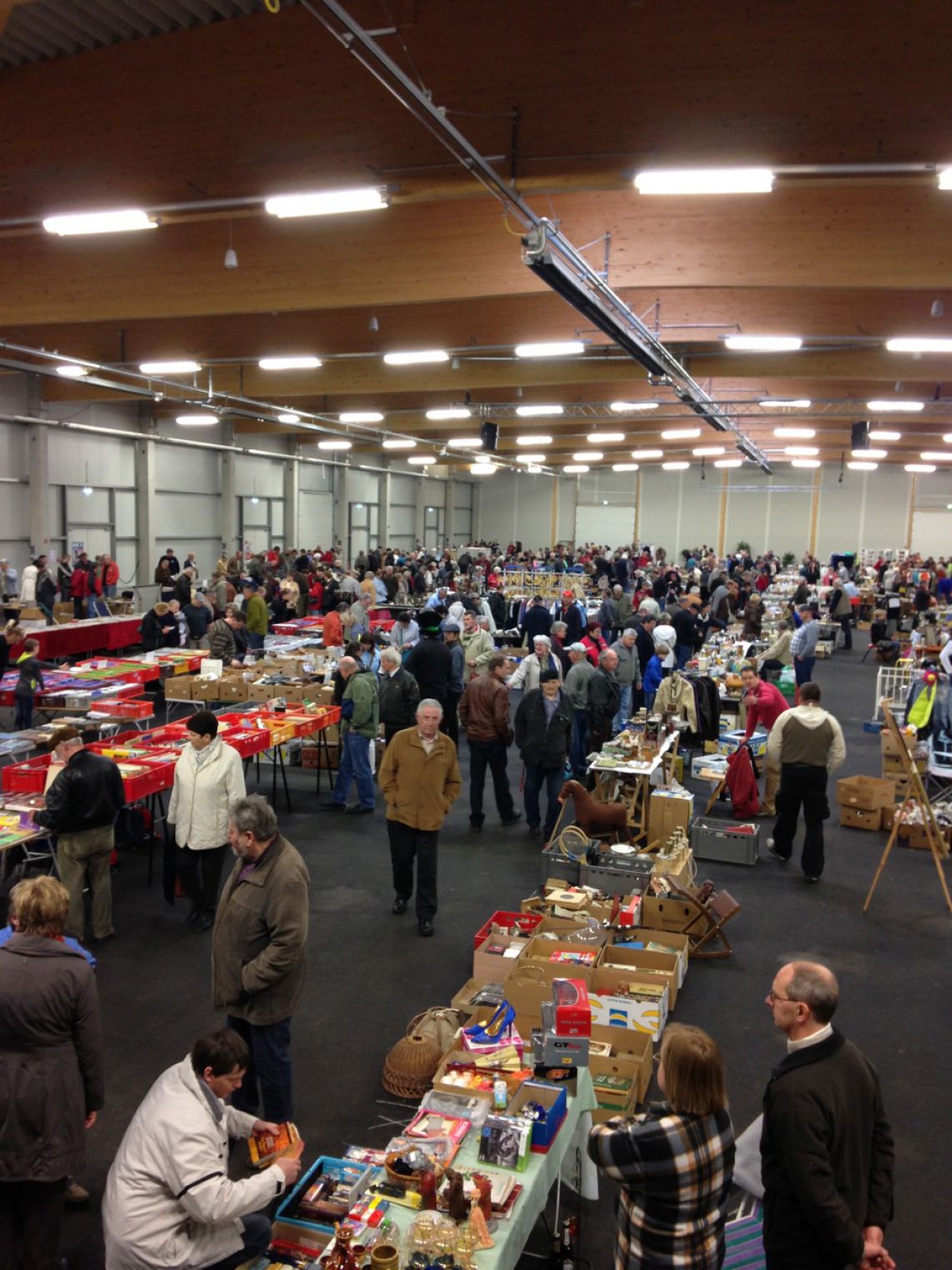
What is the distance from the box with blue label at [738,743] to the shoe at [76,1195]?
6.71 metres

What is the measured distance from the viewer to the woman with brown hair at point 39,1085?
2.86 metres

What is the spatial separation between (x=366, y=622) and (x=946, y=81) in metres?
9.22

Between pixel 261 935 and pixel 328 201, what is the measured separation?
15.9ft

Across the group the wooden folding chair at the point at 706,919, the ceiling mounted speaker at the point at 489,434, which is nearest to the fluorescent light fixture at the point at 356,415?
the ceiling mounted speaker at the point at 489,434

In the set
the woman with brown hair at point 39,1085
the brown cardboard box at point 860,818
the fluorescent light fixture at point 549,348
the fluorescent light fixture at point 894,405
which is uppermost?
the fluorescent light fixture at point 894,405

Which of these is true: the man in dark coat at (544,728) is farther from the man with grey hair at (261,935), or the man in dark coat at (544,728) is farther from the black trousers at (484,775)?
the man with grey hair at (261,935)

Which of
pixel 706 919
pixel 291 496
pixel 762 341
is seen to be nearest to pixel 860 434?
pixel 762 341

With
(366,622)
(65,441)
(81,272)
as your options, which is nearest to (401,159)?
(81,272)

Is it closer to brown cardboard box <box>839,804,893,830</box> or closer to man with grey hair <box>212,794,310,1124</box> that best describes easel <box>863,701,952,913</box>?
brown cardboard box <box>839,804,893,830</box>

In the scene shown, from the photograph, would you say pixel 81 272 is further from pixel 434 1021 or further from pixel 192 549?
pixel 192 549

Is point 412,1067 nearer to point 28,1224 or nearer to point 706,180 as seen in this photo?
point 28,1224

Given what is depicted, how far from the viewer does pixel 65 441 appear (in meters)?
18.9

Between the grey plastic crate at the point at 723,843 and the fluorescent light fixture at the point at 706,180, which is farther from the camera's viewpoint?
the grey plastic crate at the point at 723,843

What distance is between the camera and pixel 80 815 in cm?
539
